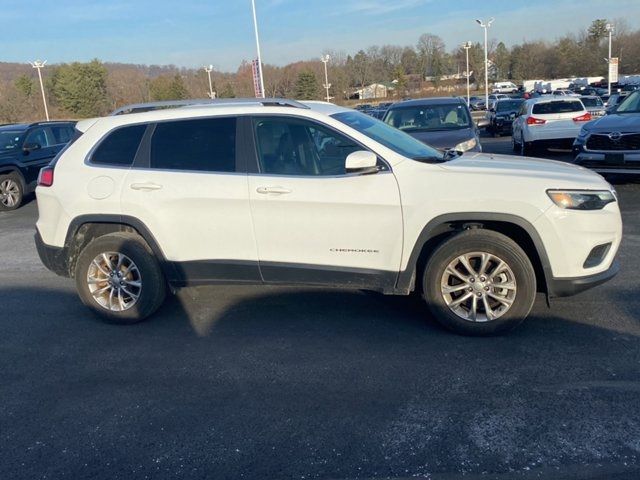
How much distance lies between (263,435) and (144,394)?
1050mm

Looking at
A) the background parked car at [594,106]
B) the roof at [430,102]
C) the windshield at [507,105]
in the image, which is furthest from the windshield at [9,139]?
the windshield at [507,105]

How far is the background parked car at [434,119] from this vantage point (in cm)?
1113

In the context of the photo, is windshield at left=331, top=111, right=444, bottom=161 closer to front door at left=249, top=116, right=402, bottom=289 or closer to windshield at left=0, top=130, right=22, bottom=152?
front door at left=249, top=116, right=402, bottom=289

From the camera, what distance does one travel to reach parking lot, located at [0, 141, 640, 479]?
10.9 ft

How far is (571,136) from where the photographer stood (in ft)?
53.5

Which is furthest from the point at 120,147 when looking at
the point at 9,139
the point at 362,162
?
the point at 9,139

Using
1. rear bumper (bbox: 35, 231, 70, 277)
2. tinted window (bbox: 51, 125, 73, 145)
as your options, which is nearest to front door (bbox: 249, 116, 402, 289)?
rear bumper (bbox: 35, 231, 70, 277)

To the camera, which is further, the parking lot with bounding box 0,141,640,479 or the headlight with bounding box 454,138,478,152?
the headlight with bounding box 454,138,478,152

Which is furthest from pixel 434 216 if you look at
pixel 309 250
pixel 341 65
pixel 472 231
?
pixel 341 65

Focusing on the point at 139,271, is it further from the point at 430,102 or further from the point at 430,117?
the point at 430,102

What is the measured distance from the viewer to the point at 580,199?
4.61 meters

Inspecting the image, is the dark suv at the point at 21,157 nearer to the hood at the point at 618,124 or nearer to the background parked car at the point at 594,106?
the hood at the point at 618,124

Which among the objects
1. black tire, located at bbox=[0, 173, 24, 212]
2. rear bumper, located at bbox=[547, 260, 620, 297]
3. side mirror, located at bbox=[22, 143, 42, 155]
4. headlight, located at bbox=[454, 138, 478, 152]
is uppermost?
side mirror, located at bbox=[22, 143, 42, 155]

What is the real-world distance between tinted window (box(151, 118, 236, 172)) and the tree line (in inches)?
1316
